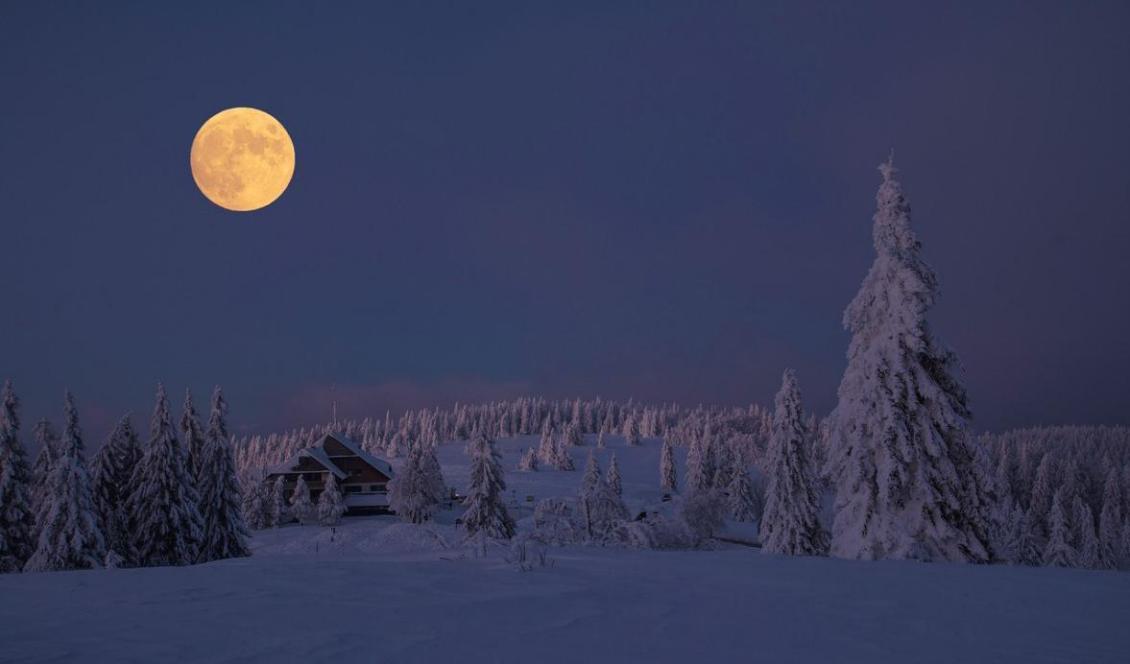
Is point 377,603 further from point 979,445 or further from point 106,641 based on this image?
point 979,445

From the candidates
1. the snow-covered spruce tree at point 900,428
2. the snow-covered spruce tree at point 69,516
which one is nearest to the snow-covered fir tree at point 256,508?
the snow-covered spruce tree at point 69,516

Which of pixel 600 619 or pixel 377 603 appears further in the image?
pixel 377 603

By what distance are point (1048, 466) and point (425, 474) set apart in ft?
367

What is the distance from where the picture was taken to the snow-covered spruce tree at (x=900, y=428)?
17656mm

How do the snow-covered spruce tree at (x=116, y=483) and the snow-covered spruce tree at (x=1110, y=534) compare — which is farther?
the snow-covered spruce tree at (x=1110, y=534)

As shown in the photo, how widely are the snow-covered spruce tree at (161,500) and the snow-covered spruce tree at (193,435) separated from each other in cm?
410

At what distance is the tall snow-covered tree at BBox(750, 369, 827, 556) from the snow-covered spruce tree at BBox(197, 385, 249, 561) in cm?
3285

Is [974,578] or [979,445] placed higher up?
[979,445]

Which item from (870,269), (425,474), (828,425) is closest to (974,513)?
(828,425)

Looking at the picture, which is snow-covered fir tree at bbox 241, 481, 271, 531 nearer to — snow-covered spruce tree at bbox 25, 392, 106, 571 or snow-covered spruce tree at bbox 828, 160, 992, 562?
snow-covered spruce tree at bbox 25, 392, 106, 571

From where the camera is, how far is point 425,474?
6794 cm

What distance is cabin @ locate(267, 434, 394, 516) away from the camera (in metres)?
75.8

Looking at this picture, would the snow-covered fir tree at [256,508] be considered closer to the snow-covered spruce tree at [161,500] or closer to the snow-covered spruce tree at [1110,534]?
the snow-covered spruce tree at [161,500]

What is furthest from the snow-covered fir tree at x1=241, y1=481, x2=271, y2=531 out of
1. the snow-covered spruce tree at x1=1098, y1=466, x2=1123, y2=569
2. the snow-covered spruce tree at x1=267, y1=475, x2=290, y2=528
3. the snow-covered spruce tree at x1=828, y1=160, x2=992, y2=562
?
the snow-covered spruce tree at x1=1098, y1=466, x2=1123, y2=569
